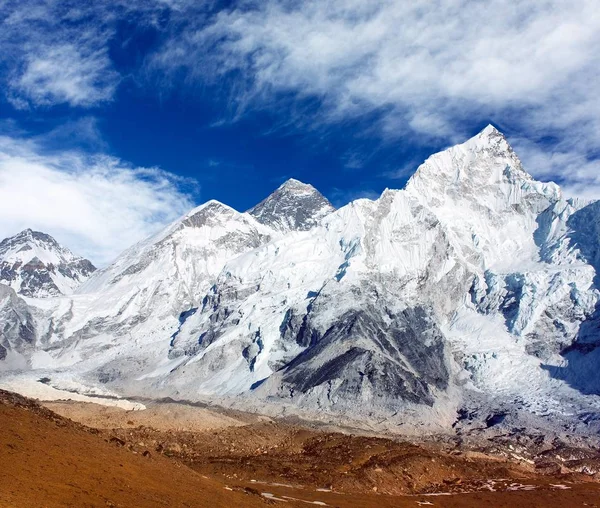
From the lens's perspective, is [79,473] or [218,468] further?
[218,468]

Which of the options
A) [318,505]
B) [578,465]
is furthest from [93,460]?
[578,465]

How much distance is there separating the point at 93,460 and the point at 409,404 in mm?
161324

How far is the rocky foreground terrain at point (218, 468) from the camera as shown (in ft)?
92.8

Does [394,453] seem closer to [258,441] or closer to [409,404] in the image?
[258,441]

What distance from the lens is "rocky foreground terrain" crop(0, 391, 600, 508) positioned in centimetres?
2830

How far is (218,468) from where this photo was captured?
44.8m

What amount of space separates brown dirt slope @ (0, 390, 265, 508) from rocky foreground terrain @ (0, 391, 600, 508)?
0.26 feet

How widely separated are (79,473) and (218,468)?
56.7 ft

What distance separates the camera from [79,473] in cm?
2892

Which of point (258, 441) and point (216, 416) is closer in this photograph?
point (258, 441)

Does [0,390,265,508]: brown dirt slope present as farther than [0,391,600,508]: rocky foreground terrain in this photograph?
No

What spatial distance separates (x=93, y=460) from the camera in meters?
31.4

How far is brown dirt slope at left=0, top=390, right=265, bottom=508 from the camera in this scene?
25875mm

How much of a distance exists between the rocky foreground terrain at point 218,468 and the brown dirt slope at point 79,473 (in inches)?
3.1
